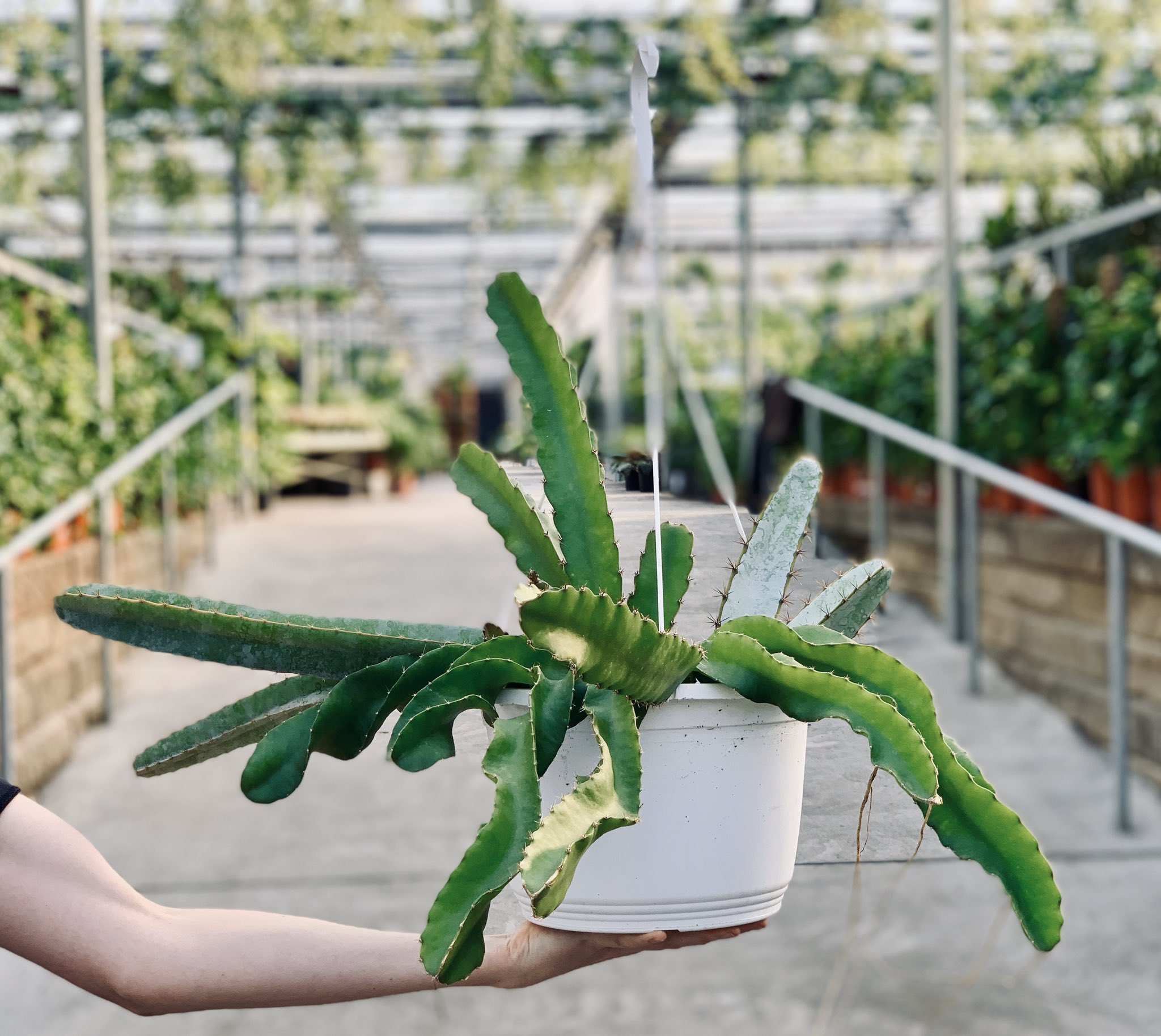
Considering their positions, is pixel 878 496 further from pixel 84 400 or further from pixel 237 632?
pixel 237 632

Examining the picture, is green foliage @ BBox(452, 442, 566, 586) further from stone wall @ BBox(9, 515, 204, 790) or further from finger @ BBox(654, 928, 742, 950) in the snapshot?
stone wall @ BBox(9, 515, 204, 790)

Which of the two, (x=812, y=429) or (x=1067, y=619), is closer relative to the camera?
(x=1067, y=619)

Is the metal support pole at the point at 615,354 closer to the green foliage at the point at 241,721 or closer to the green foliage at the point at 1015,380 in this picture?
the green foliage at the point at 1015,380

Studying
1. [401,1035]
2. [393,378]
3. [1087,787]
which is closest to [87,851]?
[401,1035]

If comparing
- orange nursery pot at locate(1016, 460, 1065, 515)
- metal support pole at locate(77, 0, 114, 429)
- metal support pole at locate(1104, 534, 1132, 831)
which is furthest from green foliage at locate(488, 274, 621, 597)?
metal support pole at locate(77, 0, 114, 429)

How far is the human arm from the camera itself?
2.89 ft

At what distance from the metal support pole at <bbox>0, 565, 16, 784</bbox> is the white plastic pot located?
235 centimetres

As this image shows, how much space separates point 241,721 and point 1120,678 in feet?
8.44

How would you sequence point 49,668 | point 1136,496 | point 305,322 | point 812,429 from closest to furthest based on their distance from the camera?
point 49,668, point 1136,496, point 812,429, point 305,322

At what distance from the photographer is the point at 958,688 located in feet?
13.1

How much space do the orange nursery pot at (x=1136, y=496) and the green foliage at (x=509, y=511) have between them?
305cm

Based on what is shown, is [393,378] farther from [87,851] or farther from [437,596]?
[87,851]

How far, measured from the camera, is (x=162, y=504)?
206 inches

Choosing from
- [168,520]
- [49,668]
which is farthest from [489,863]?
[168,520]
